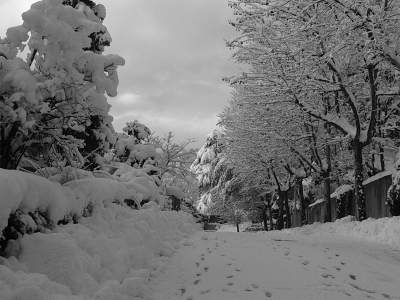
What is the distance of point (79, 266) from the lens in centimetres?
438

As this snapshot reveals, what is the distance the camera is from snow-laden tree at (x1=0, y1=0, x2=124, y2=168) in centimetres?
568

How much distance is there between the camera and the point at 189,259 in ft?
24.0

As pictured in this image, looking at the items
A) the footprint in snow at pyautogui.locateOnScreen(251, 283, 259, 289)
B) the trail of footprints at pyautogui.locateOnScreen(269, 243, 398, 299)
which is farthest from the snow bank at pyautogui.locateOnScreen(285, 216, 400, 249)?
the footprint in snow at pyautogui.locateOnScreen(251, 283, 259, 289)

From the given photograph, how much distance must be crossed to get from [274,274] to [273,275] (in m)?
0.08

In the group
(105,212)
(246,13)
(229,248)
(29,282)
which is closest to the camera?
(29,282)

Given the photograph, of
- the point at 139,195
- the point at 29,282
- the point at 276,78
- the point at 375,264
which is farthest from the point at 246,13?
the point at 29,282

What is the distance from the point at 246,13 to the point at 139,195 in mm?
7995

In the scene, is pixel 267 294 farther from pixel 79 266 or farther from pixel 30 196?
pixel 30 196

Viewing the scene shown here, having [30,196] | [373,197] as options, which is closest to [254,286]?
[30,196]

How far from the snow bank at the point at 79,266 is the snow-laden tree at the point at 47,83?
4.71 feet

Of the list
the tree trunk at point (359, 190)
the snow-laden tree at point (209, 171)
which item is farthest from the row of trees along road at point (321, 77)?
the snow-laden tree at point (209, 171)

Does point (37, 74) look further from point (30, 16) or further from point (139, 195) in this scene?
point (139, 195)

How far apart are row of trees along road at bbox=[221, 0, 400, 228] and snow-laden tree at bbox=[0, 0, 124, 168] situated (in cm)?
596

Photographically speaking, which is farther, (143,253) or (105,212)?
(105,212)
